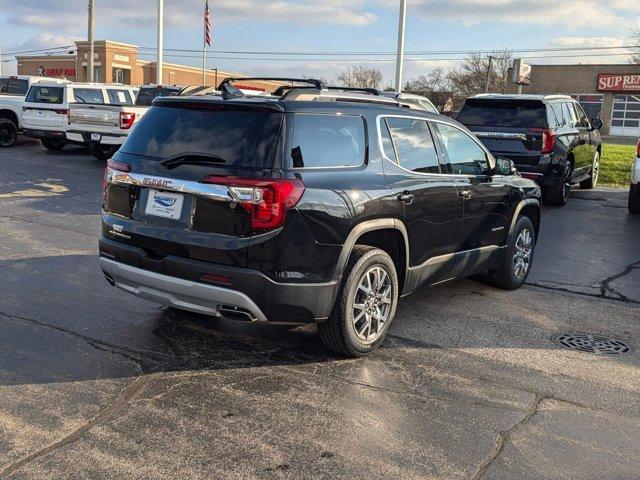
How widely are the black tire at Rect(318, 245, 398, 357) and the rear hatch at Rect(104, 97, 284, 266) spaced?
753 mm

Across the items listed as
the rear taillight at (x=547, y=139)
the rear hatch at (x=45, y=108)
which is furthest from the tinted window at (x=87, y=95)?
the rear taillight at (x=547, y=139)

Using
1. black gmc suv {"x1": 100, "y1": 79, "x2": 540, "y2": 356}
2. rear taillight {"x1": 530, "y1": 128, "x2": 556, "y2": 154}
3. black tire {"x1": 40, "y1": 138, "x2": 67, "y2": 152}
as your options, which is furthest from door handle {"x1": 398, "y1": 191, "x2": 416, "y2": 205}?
black tire {"x1": 40, "y1": 138, "x2": 67, "y2": 152}

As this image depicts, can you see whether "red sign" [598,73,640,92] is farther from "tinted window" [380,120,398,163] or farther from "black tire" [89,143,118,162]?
"tinted window" [380,120,398,163]

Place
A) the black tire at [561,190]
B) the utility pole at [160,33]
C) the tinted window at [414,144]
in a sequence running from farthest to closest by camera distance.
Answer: the utility pole at [160,33] < the black tire at [561,190] < the tinted window at [414,144]

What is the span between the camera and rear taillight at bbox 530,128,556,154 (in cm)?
1117

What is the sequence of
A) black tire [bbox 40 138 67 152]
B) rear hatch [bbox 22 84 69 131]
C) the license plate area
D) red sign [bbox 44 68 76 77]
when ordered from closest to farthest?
1. the license plate area
2. rear hatch [bbox 22 84 69 131]
3. black tire [bbox 40 138 67 152]
4. red sign [bbox 44 68 76 77]

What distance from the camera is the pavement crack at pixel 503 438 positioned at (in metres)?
3.32

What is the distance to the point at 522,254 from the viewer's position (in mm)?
6906

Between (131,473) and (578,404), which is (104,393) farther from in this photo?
(578,404)

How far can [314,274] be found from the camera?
430 cm

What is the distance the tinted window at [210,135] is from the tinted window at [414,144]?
1189mm

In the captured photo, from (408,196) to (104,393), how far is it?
8.17 ft

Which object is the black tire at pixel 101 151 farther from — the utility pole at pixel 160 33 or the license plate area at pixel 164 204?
the license plate area at pixel 164 204

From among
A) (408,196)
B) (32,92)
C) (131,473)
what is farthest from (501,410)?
(32,92)
